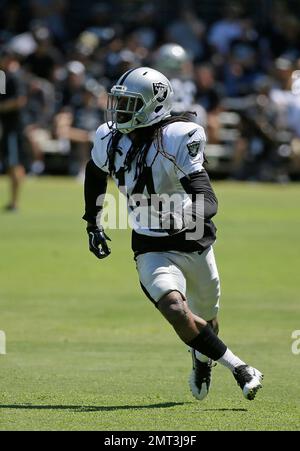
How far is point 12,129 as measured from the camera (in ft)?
61.8

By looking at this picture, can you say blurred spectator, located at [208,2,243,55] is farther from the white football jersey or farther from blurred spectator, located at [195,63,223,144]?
the white football jersey

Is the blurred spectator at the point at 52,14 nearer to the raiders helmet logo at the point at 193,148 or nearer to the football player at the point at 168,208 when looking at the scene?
the football player at the point at 168,208

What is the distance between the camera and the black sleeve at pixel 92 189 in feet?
25.7

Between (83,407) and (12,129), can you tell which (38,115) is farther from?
(83,407)

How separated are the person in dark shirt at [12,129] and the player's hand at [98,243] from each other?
34.4 ft

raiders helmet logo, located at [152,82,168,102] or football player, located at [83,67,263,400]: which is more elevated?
raiders helmet logo, located at [152,82,168,102]

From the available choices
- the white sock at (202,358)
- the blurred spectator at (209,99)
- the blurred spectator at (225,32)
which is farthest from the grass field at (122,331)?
the blurred spectator at (225,32)

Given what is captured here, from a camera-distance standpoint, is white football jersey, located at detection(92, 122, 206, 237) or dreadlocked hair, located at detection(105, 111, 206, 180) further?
dreadlocked hair, located at detection(105, 111, 206, 180)

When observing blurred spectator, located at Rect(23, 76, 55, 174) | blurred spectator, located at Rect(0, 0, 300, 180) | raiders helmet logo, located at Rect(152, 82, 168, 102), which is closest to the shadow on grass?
raiders helmet logo, located at Rect(152, 82, 168, 102)

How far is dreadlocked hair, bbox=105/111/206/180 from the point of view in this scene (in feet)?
24.6

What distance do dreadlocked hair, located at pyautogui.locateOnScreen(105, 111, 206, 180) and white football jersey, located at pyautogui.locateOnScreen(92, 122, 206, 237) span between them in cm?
2
